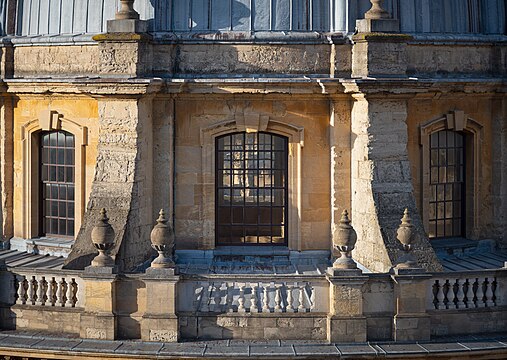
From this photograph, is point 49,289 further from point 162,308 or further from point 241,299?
point 241,299

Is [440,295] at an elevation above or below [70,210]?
below

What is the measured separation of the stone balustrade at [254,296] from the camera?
79.7 ft

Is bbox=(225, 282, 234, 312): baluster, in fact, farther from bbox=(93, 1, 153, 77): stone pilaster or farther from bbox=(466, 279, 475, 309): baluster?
bbox=(93, 1, 153, 77): stone pilaster

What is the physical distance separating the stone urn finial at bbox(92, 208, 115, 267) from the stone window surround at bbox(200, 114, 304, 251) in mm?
4253

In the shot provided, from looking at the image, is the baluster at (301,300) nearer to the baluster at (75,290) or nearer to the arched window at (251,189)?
the arched window at (251,189)

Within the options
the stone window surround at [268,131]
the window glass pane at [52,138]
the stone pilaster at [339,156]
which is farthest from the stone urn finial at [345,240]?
the window glass pane at [52,138]

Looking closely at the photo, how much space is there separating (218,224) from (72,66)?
18.2ft

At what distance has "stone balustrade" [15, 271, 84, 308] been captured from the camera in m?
25.1

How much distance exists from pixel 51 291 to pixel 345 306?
21.4ft

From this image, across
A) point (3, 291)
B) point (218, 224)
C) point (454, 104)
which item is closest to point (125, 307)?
point (3, 291)

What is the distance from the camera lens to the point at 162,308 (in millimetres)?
24266

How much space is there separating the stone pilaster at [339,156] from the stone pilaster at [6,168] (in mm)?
8879

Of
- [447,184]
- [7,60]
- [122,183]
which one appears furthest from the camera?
[447,184]

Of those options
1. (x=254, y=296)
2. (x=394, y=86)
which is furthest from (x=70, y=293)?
(x=394, y=86)
